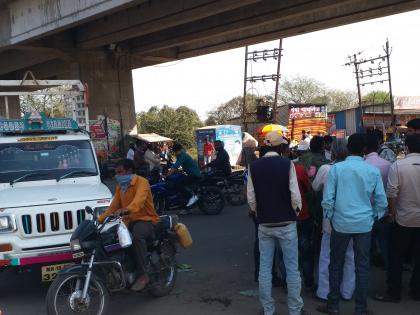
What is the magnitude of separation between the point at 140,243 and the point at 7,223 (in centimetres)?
156

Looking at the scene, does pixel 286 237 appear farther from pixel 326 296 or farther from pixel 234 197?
pixel 234 197

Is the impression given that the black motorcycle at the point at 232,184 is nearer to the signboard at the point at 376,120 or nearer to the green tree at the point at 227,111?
the signboard at the point at 376,120

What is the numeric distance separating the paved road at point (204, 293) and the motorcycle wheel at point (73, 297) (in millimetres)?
628

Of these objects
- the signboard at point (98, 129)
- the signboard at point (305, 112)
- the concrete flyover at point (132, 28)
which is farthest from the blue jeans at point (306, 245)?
the signboard at point (305, 112)

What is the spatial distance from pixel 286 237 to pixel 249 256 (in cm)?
275

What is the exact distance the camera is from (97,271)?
4633 mm

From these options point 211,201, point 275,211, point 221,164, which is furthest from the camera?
point 221,164

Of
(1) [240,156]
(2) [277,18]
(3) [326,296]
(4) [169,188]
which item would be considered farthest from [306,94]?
(3) [326,296]

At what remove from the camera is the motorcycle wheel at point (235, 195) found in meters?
11.9

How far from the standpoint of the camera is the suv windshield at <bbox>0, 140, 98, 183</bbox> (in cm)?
644

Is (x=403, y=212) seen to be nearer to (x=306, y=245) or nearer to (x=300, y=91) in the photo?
(x=306, y=245)

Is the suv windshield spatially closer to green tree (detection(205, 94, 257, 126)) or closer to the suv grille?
the suv grille

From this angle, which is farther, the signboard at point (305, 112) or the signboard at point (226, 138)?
the signboard at point (305, 112)

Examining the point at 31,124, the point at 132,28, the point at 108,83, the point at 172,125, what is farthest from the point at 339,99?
the point at 31,124
